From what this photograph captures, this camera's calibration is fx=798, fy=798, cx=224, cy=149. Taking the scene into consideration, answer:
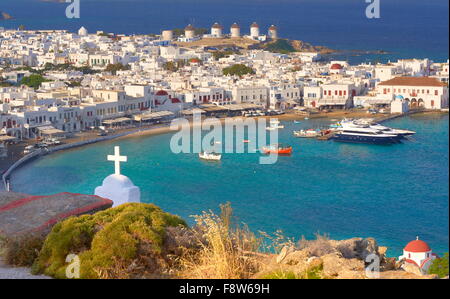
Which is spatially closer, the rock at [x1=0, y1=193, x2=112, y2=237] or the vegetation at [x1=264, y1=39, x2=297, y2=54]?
the rock at [x1=0, y1=193, x2=112, y2=237]

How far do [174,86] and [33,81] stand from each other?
4.76 m

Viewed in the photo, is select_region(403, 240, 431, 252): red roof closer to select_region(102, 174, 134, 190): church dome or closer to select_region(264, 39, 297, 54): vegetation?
select_region(102, 174, 134, 190): church dome

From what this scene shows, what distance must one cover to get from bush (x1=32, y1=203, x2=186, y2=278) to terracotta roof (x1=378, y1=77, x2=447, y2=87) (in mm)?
22112

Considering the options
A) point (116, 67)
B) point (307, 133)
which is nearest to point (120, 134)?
point (307, 133)

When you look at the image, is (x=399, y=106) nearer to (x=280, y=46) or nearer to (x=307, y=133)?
(x=307, y=133)

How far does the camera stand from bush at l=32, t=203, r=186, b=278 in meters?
4.06

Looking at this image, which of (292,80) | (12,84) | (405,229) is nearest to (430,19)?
(292,80)

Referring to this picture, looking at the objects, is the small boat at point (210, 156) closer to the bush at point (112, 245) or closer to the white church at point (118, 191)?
the white church at point (118, 191)

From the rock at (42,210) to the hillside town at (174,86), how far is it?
44.0 feet

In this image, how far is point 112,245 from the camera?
13.5 feet

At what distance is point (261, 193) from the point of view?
1434 cm

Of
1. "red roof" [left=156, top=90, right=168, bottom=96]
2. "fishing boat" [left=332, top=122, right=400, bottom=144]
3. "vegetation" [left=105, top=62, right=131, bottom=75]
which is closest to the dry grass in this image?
"fishing boat" [left=332, top=122, right=400, bottom=144]

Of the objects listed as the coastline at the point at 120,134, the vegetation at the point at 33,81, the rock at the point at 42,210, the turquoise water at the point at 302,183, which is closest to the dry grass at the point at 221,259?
the rock at the point at 42,210

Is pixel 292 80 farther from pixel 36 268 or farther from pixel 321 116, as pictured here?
pixel 36 268
